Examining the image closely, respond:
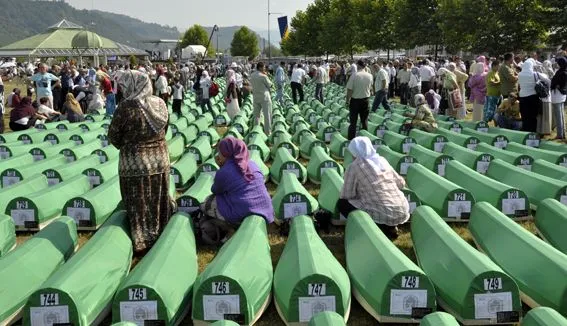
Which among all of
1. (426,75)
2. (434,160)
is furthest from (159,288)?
(426,75)

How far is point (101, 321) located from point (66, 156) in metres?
6.17

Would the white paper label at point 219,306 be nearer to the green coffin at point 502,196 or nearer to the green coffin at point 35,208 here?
the green coffin at point 35,208

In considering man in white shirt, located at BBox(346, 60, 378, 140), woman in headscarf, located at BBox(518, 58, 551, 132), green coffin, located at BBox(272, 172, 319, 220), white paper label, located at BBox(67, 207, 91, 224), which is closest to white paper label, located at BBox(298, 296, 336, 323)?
green coffin, located at BBox(272, 172, 319, 220)

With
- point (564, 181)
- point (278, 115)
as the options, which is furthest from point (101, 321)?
point (278, 115)

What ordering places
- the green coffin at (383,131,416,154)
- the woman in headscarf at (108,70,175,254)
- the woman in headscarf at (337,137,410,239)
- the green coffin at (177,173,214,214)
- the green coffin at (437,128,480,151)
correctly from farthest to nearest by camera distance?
the green coffin at (383,131,416,154)
the green coffin at (437,128,480,151)
the green coffin at (177,173,214,214)
the woman in headscarf at (337,137,410,239)
the woman in headscarf at (108,70,175,254)

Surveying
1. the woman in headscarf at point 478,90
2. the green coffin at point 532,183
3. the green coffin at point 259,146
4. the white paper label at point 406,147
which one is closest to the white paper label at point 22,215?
the green coffin at point 259,146

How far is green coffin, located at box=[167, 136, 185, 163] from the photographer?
10.8 metres

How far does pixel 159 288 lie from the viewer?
425 cm

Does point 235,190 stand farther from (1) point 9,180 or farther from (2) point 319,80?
(2) point 319,80

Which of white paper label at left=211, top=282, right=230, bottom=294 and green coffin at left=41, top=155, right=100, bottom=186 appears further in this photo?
green coffin at left=41, top=155, right=100, bottom=186

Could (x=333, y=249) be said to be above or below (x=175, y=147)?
below

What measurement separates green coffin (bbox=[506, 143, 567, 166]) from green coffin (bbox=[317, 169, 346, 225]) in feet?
11.1

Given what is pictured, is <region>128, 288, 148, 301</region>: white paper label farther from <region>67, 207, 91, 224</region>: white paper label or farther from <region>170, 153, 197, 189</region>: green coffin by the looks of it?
<region>170, 153, 197, 189</region>: green coffin

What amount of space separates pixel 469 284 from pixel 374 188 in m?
1.99
